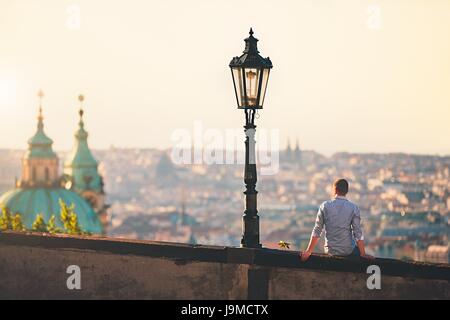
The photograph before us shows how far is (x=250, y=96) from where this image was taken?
13180 millimetres

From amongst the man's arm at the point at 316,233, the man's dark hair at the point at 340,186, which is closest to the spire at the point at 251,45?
the man's dark hair at the point at 340,186

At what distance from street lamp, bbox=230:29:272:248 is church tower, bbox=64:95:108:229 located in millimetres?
68679

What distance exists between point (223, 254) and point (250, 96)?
1485mm

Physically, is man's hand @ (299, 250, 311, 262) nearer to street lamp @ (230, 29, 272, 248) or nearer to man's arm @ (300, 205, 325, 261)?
man's arm @ (300, 205, 325, 261)

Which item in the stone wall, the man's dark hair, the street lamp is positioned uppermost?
the street lamp

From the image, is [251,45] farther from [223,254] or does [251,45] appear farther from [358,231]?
[358,231]

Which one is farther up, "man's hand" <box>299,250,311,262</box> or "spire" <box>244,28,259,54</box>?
"spire" <box>244,28,259,54</box>

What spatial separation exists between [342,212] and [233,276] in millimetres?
1139

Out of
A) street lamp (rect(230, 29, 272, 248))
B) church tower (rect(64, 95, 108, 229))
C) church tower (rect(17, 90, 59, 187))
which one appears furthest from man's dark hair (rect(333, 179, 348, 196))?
church tower (rect(64, 95, 108, 229))

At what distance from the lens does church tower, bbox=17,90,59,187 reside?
253 ft

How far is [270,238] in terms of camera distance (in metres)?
179

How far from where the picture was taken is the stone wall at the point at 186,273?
12203 mm

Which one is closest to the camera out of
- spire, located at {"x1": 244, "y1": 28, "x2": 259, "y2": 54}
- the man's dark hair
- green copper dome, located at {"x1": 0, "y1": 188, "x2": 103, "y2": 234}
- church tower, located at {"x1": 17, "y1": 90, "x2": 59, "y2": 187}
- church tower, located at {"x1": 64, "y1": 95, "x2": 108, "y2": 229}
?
the man's dark hair
